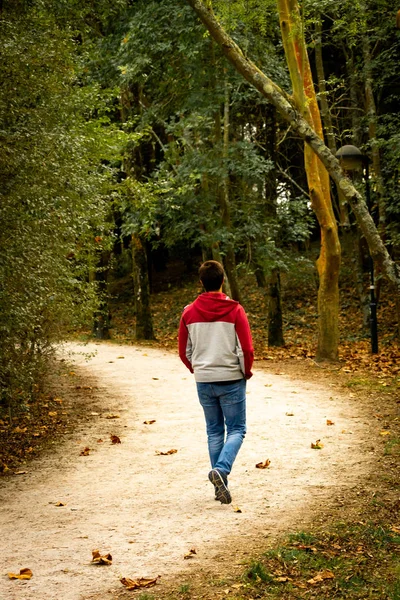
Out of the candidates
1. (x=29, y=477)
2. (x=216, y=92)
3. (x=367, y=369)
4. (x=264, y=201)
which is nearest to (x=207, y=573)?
(x=29, y=477)

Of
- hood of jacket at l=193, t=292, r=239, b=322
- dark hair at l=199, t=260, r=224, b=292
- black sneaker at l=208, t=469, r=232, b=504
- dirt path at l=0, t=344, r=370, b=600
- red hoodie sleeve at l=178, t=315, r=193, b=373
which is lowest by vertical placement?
dirt path at l=0, t=344, r=370, b=600

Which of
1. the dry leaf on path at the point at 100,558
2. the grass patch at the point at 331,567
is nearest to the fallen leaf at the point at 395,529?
the grass patch at the point at 331,567

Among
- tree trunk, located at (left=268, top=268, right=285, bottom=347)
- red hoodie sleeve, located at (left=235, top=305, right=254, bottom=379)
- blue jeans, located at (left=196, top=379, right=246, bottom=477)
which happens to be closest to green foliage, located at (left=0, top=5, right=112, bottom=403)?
blue jeans, located at (left=196, top=379, right=246, bottom=477)

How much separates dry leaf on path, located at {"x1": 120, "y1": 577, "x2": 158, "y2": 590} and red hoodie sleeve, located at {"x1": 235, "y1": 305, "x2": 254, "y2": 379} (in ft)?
7.32

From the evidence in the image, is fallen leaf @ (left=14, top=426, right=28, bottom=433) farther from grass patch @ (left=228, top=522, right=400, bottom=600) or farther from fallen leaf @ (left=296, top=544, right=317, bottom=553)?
fallen leaf @ (left=296, top=544, right=317, bottom=553)

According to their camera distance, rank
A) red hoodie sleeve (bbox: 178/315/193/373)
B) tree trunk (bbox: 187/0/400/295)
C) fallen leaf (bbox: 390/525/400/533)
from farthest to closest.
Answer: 1. tree trunk (bbox: 187/0/400/295)
2. red hoodie sleeve (bbox: 178/315/193/373)
3. fallen leaf (bbox: 390/525/400/533)

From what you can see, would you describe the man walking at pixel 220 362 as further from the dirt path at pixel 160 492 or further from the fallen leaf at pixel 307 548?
the fallen leaf at pixel 307 548

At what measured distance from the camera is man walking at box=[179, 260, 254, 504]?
6672 millimetres

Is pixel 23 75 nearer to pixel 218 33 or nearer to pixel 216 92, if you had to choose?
pixel 218 33

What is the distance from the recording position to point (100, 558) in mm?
5281

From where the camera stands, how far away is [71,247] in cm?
1121

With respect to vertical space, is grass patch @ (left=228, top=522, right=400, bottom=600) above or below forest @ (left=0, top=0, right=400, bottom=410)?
below

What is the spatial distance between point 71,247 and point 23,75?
2.80m

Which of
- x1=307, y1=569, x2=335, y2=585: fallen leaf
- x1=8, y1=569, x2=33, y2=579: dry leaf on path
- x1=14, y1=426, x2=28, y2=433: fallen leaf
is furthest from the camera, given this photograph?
x1=14, y1=426, x2=28, y2=433: fallen leaf
